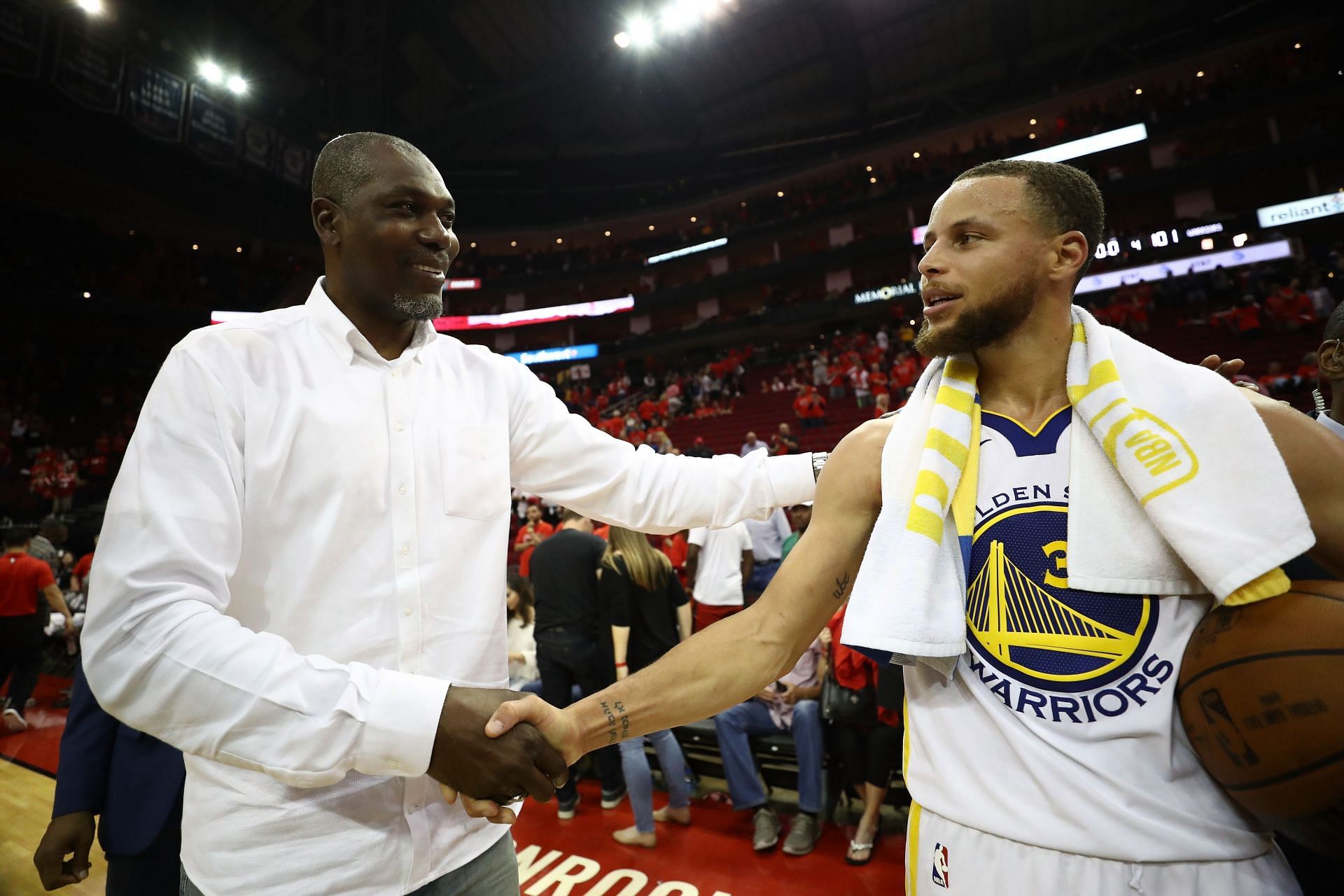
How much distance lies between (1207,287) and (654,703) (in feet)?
61.1

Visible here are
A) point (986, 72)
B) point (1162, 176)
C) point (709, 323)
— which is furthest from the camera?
point (709, 323)

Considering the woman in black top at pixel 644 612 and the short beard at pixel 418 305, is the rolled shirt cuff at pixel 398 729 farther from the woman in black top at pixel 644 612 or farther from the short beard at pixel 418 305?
the woman in black top at pixel 644 612

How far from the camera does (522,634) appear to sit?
5.88 metres

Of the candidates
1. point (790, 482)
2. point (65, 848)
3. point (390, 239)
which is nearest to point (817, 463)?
point (790, 482)

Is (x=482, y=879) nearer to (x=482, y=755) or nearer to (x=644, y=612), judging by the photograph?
(x=482, y=755)

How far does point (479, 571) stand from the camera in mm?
1590

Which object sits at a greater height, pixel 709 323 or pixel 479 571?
pixel 709 323

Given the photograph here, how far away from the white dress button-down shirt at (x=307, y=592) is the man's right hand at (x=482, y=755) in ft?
0.13

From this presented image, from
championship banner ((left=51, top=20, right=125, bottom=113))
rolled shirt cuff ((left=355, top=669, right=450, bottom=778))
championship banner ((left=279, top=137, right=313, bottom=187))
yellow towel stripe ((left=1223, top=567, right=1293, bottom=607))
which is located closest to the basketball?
yellow towel stripe ((left=1223, top=567, right=1293, bottom=607))

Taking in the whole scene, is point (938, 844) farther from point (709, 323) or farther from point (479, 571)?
point (709, 323)

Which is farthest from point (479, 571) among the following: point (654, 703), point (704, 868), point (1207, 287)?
point (1207, 287)

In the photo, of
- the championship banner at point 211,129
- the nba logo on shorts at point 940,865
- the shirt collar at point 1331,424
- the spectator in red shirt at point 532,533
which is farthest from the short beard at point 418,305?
the championship banner at point 211,129

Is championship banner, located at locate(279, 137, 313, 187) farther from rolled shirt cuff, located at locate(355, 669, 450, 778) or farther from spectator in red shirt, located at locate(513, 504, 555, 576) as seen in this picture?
rolled shirt cuff, located at locate(355, 669, 450, 778)

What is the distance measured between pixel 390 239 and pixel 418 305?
0.16 meters
